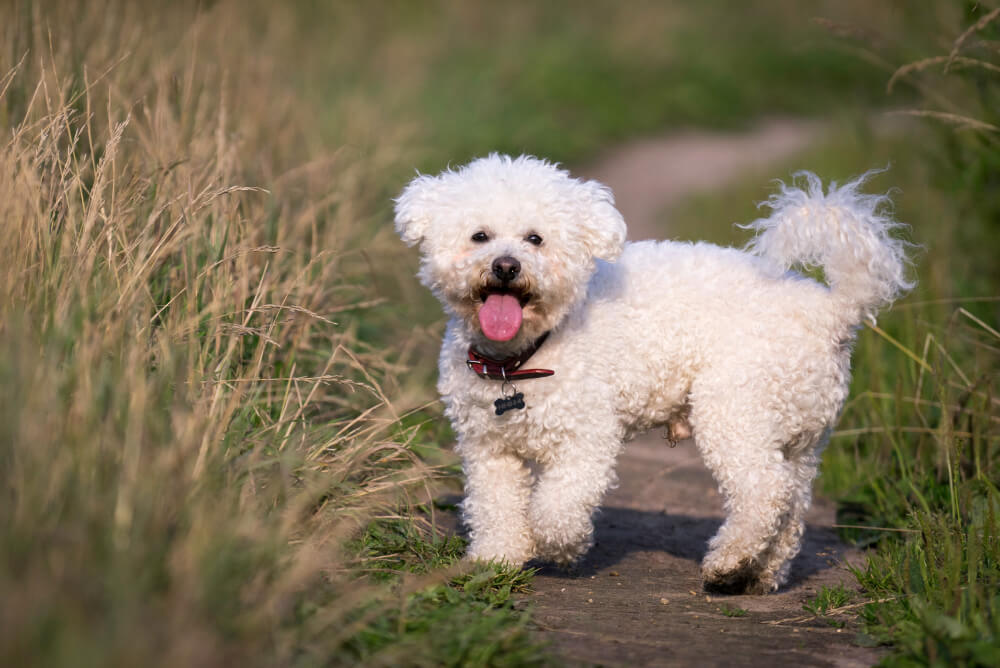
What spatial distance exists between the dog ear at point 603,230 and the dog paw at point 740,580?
1.35 metres

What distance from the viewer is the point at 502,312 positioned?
4113 millimetres

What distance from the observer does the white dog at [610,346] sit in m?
4.21

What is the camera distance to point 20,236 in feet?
12.3

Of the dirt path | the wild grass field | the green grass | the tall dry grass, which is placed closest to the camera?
the tall dry grass

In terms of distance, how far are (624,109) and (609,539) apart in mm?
12530

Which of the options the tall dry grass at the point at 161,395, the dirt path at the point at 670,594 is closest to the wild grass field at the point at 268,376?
the tall dry grass at the point at 161,395

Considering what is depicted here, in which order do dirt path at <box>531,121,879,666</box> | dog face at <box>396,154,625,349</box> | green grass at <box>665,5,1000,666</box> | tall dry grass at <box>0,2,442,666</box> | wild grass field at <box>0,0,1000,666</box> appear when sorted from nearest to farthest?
tall dry grass at <box>0,2,442,666</box> → wild grass field at <box>0,0,1000,666</box> → dirt path at <box>531,121,879,666</box> → green grass at <box>665,5,1000,666</box> → dog face at <box>396,154,625,349</box>

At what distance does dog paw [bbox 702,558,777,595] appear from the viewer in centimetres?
427

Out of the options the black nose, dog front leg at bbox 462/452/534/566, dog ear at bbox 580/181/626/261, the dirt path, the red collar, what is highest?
dog ear at bbox 580/181/626/261

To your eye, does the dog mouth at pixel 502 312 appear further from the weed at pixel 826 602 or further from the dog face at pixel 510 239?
the weed at pixel 826 602

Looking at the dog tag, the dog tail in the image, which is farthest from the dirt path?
the dog tail

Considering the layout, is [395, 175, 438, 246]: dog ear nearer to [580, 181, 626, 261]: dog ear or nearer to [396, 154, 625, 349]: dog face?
[396, 154, 625, 349]: dog face

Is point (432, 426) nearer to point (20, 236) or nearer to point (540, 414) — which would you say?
point (540, 414)

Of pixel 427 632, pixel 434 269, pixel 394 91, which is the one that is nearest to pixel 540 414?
pixel 434 269
